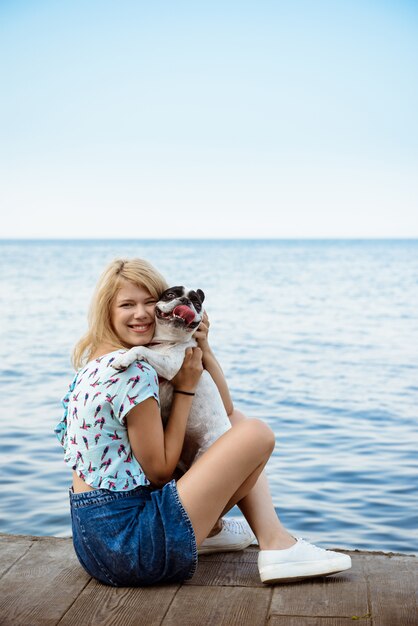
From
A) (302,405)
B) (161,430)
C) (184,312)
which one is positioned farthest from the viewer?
(302,405)

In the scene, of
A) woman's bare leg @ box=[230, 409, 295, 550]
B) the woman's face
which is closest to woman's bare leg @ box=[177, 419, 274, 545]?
woman's bare leg @ box=[230, 409, 295, 550]

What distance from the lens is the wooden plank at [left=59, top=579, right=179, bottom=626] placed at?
7.96 ft

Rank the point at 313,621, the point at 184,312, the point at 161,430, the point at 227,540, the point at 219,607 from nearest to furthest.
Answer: the point at 313,621
the point at 219,607
the point at 161,430
the point at 184,312
the point at 227,540

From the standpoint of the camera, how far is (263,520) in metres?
2.81

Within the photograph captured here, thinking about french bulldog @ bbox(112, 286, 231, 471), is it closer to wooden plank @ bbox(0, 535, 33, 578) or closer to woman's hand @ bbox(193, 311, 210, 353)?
woman's hand @ bbox(193, 311, 210, 353)

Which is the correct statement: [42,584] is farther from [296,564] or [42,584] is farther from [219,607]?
[296,564]

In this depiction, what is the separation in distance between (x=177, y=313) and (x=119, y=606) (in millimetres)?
968

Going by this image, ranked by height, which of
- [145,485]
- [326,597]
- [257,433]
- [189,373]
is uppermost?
[189,373]

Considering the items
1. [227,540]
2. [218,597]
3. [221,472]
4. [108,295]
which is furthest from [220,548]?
[108,295]

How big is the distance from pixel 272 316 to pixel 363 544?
11.9m

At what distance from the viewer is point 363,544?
172 inches

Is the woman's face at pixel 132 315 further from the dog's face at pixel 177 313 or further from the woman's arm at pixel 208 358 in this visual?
the woman's arm at pixel 208 358

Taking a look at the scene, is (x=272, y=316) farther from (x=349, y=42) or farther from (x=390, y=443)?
(x=349, y=42)

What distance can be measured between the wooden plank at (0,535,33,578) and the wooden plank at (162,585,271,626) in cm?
69
